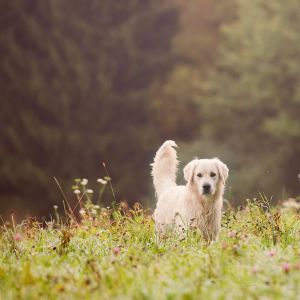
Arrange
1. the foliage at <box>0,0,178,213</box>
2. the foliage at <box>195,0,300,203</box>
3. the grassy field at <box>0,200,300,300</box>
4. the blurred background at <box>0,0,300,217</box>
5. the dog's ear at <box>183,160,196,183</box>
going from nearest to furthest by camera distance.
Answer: the grassy field at <box>0,200,300,300</box> → the dog's ear at <box>183,160,196,183</box> → the foliage at <box>195,0,300,203</box> → the blurred background at <box>0,0,300,217</box> → the foliage at <box>0,0,178,213</box>

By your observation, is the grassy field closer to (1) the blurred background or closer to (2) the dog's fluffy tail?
(2) the dog's fluffy tail

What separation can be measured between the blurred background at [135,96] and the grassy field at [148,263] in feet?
58.9

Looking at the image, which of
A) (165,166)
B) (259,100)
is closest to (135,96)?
(259,100)

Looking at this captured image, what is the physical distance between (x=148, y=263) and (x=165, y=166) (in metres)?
3.20

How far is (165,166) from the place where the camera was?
8508mm

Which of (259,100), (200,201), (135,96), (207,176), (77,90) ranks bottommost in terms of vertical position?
(200,201)

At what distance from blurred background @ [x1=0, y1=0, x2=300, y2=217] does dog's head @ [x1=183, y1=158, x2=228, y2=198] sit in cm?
1723

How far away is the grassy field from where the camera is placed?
4.57 m

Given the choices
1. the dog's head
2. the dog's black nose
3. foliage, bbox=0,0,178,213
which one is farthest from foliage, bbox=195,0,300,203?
the dog's black nose

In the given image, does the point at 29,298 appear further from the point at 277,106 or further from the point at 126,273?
the point at 277,106

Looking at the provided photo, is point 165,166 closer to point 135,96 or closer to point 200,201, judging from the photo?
point 200,201

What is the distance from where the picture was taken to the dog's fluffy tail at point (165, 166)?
850cm

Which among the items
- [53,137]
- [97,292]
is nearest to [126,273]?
[97,292]

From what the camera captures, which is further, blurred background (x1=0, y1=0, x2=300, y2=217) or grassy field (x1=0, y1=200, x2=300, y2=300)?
blurred background (x1=0, y1=0, x2=300, y2=217)
